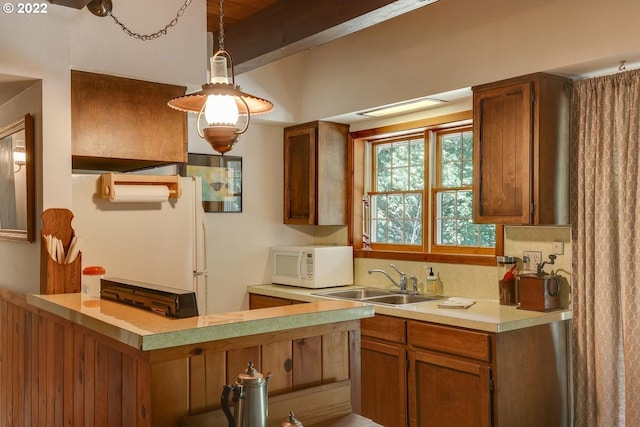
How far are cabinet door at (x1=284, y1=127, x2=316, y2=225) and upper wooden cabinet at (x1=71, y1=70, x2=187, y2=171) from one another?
5.36ft

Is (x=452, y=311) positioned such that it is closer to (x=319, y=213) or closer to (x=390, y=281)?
(x=390, y=281)

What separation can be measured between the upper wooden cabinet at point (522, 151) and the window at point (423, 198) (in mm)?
437

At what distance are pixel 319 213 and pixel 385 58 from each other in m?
1.32

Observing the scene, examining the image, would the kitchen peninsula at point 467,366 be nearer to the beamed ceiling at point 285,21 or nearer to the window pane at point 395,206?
the window pane at point 395,206

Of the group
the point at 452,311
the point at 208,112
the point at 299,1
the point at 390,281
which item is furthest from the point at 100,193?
the point at 390,281

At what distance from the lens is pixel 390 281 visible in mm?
4535

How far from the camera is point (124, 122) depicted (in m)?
3.09

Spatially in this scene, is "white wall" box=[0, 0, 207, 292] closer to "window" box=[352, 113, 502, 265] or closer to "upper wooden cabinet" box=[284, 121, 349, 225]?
"upper wooden cabinet" box=[284, 121, 349, 225]

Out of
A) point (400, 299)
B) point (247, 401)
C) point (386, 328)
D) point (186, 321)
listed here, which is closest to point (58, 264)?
point (186, 321)

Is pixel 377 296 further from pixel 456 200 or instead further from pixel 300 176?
pixel 300 176

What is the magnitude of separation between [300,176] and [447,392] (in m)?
2.28

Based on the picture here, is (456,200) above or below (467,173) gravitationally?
below

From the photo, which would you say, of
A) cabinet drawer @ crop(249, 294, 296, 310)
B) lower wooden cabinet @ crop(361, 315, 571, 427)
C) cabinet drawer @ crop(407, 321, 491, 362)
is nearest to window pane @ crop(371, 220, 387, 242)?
cabinet drawer @ crop(249, 294, 296, 310)

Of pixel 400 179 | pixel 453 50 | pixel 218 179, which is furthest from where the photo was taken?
pixel 218 179
